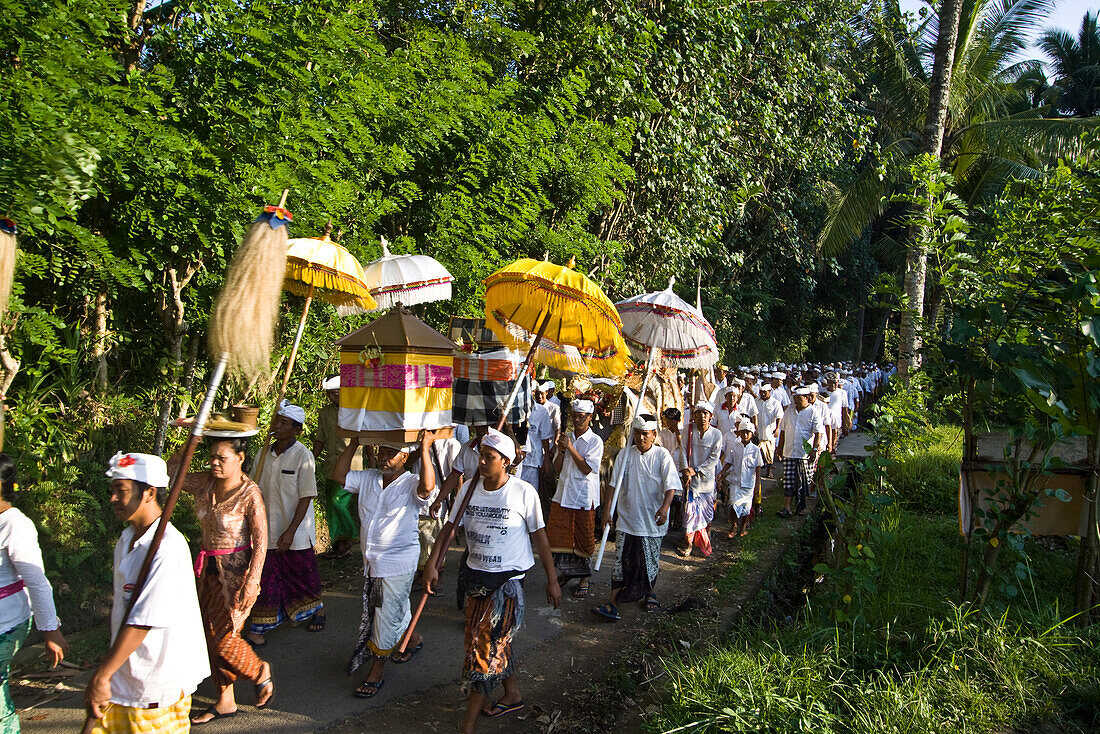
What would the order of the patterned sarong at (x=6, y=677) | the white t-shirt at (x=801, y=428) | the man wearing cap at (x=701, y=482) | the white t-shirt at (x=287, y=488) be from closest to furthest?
1. the patterned sarong at (x=6, y=677)
2. the white t-shirt at (x=287, y=488)
3. the man wearing cap at (x=701, y=482)
4. the white t-shirt at (x=801, y=428)

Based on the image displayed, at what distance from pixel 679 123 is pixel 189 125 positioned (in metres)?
8.34

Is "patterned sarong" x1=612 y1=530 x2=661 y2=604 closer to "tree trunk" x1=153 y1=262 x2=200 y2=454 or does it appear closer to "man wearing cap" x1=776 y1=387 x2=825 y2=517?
"tree trunk" x1=153 y1=262 x2=200 y2=454

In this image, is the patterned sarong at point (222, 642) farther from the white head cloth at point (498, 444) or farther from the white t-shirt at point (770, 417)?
the white t-shirt at point (770, 417)

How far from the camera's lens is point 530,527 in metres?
4.82

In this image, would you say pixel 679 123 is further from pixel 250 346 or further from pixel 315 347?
pixel 250 346

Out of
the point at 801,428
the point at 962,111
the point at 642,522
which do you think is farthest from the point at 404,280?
the point at 962,111

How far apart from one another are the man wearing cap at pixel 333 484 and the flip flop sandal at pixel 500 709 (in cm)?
309

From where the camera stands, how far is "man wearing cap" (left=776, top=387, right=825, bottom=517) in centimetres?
1096

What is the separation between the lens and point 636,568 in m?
6.88

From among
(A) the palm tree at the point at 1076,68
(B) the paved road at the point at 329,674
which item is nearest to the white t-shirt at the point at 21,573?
Result: (B) the paved road at the point at 329,674

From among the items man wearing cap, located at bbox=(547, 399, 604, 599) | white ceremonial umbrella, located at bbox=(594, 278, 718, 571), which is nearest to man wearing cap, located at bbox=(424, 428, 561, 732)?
man wearing cap, located at bbox=(547, 399, 604, 599)

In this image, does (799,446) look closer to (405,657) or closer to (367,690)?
(405,657)

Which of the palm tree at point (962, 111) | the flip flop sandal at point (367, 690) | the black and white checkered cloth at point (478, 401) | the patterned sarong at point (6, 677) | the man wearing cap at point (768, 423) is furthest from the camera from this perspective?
the palm tree at point (962, 111)

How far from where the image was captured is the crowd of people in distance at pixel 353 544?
343 centimetres
